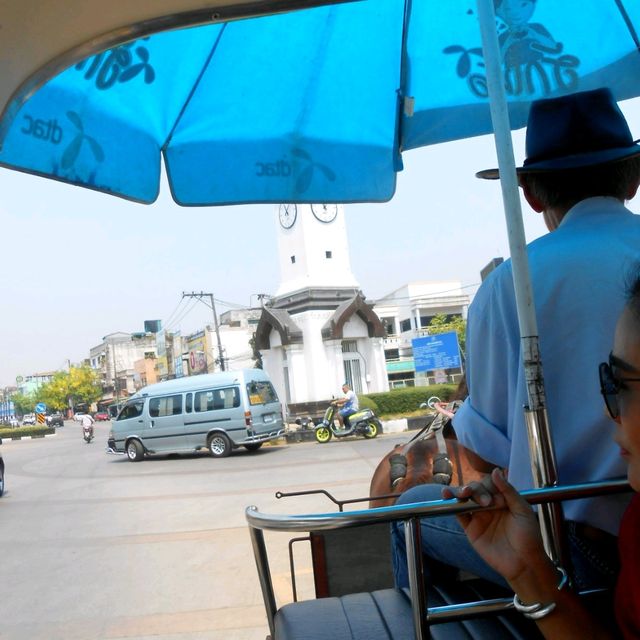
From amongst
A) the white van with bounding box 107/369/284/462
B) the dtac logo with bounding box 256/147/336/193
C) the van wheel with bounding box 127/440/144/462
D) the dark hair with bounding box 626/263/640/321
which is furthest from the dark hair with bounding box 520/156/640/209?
the van wheel with bounding box 127/440/144/462

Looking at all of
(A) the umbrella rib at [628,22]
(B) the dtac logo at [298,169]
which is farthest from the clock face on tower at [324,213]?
(A) the umbrella rib at [628,22]

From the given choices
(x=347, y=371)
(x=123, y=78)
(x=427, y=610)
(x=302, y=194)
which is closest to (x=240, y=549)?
(x=302, y=194)

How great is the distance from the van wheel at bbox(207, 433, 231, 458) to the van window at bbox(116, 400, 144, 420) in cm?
240

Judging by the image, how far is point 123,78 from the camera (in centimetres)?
223

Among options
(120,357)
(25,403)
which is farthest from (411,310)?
(25,403)

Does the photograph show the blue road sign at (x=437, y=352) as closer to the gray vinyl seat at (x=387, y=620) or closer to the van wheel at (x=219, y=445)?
the van wheel at (x=219, y=445)

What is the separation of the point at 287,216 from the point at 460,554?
2597 centimetres

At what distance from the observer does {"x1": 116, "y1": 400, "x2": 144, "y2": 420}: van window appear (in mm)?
18031

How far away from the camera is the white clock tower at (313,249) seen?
26578 mm

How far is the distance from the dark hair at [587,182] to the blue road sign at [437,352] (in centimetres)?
2168

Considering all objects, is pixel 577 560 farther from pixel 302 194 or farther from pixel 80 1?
pixel 302 194

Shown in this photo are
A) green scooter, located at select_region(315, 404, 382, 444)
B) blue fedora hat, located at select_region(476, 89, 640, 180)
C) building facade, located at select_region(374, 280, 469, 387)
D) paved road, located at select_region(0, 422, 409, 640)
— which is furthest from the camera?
building facade, located at select_region(374, 280, 469, 387)

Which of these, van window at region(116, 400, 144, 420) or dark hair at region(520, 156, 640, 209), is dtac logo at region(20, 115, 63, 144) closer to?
dark hair at region(520, 156, 640, 209)

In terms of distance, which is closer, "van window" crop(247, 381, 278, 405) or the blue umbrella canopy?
the blue umbrella canopy
